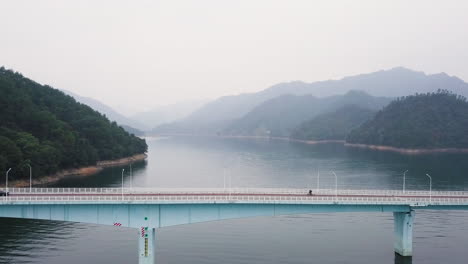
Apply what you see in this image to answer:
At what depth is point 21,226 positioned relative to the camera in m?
69.4

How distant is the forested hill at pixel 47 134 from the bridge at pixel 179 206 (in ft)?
168

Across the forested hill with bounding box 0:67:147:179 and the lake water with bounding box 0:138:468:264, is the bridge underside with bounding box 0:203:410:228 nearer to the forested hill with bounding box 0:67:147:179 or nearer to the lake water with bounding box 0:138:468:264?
the lake water with bounding box 0:138:468:264

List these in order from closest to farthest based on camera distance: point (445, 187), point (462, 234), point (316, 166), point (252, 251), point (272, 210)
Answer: point (272, 210) < point (252, 251) < point (462, 234) < point (445, 187) < point (316, 166)

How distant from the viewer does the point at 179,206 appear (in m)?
49.8

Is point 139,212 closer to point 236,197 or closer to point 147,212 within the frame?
point 147,212

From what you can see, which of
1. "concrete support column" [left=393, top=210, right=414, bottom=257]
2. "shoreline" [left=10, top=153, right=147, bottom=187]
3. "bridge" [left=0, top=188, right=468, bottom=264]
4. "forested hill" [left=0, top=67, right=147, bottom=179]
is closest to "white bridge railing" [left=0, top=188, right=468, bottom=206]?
"bridge" [left=0, top=188, right=468, bottom=264]

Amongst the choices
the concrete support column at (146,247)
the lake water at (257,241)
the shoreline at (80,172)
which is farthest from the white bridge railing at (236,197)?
the shoreline at (80,172)

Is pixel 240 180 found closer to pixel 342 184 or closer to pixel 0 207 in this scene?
pixel 342 184

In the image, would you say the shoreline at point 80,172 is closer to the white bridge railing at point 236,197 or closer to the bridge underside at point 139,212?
the white bridge railing at point 236,197

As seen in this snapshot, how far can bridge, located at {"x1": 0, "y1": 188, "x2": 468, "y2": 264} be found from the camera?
4797cm

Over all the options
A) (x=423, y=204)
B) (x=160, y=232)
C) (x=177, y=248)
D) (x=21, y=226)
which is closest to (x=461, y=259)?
(x=423, y=204)

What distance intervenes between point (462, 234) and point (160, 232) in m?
48.7

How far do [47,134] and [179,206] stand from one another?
9446 centimetres

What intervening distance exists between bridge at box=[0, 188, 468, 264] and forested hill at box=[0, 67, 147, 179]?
51.2 m
